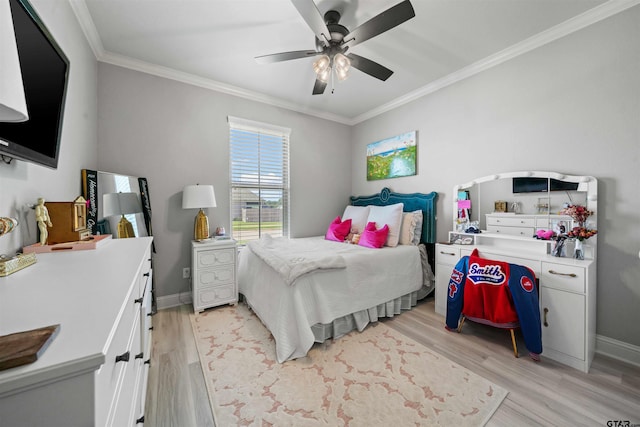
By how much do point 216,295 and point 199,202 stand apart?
1040 millimetres

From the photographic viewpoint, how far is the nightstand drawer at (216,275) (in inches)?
102

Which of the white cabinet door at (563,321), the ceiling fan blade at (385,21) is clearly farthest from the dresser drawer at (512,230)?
the ceiling fan blade at (385,21)

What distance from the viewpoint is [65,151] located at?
5.49 ft

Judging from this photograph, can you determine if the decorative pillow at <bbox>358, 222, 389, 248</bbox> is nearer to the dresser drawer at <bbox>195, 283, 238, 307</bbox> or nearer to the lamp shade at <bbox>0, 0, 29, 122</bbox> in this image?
the dresser drawer at <bbox>195, 283, 238, 307</bbox>

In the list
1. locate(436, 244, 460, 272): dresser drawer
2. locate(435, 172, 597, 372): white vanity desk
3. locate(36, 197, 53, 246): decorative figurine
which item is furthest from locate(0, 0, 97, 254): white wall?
locate(435, 172, 597, 372): white vanity desk

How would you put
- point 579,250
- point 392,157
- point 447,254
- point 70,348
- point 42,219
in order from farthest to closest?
point 392,157
point 447,254
point 579,250
point 42,219
point 70,348

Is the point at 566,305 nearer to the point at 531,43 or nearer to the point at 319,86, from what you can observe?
the point at 531,43

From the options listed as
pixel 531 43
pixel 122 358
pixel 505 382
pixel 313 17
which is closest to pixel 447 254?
pixel 505 382

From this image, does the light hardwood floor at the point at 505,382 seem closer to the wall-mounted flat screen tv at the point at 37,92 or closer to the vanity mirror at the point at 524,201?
the vanity mirror at the point at 524,201

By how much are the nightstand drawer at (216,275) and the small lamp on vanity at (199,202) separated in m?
0.39

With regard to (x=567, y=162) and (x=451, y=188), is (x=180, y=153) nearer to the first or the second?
(x=451, y=188)

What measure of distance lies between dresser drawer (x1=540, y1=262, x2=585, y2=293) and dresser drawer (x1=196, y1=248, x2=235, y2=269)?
9.45 feet

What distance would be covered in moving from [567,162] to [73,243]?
11.7 ft

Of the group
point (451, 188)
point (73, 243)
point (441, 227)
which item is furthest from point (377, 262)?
point (73, 243)
